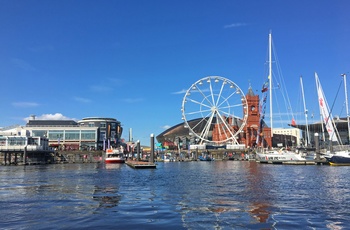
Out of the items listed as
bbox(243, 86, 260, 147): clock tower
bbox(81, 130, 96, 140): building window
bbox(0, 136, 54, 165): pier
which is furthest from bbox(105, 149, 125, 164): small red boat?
bbox(243, 86, 260, 147): clock tower

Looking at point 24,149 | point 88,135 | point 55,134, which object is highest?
point 55,134

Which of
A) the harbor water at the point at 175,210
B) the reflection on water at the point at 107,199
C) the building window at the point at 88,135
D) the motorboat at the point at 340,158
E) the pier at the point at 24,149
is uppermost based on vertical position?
the building window at the point at 88,135

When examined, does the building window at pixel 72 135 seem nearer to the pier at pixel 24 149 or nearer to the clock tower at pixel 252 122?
the pier at pixel 24 149

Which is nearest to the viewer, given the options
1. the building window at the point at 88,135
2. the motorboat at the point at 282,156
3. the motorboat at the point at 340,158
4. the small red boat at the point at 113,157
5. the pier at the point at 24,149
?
the motorboat at the point at 340,158

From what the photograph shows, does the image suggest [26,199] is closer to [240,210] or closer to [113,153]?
[240,210]

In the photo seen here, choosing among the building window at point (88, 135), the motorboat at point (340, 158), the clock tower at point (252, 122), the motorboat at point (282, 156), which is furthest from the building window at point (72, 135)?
the motorboat at point (340, 158)

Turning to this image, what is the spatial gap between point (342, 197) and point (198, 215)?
14.7m

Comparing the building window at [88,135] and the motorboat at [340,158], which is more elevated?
the building window at [88,135]

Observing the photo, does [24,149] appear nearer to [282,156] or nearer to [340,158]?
[282,156]

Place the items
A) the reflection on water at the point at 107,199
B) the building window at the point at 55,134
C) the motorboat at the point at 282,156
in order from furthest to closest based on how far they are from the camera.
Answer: the building window at the point at 55,134 < the motorboat at the point at 282,156 < the reflection on water at the point at 107,199

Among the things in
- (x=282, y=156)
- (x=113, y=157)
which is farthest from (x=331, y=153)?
(x=113, y=157)

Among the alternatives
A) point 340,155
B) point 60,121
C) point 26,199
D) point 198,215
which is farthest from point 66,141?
point 198,215

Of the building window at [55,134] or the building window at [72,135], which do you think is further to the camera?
the building window at [72,135]

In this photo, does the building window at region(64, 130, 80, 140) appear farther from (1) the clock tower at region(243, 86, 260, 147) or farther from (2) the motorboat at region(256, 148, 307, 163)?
(2) the motorboat at region(256, 148, 307, 163)
